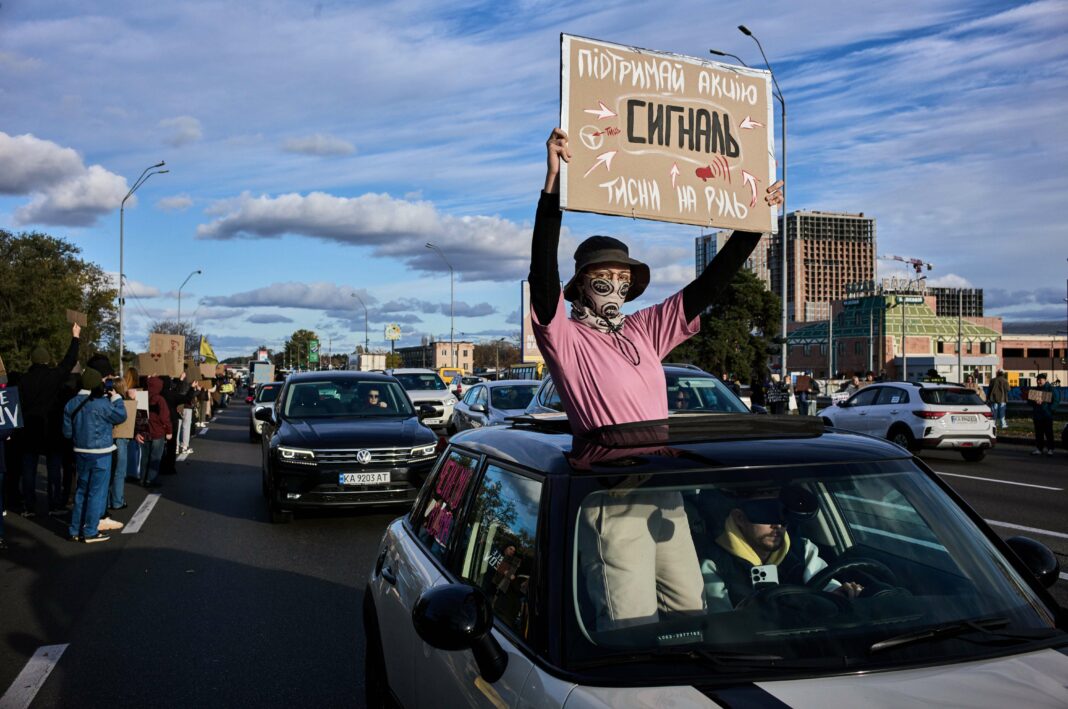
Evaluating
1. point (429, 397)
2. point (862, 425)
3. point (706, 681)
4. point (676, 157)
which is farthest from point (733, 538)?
point (429, 397)

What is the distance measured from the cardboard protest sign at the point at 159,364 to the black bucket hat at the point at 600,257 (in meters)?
13.3

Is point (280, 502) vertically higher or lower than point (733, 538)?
lower

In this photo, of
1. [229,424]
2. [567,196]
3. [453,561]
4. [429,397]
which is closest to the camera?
[453,561]

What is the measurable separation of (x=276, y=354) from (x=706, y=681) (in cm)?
19467

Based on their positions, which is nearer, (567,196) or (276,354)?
(567,196)

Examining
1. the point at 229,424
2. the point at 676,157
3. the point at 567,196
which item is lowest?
the point at 229,424

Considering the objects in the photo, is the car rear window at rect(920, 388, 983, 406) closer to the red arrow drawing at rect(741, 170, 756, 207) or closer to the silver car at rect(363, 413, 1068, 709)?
the red arrow drawing at rect(741, 170, 756, 207)

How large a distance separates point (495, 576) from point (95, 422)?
26.2ft

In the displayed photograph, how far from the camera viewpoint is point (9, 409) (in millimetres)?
9359

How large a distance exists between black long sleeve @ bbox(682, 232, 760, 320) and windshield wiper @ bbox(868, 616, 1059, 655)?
5.27ft

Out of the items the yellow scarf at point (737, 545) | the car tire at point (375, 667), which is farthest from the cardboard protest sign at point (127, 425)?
the yellow scarf at point (737, 545)

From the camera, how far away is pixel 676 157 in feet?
14.6

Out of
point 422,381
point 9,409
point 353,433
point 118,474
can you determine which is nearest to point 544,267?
point 353,433

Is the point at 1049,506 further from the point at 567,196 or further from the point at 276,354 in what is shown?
the point at 276,354
